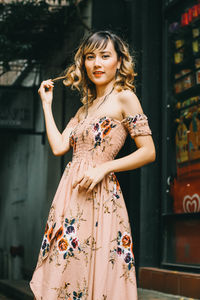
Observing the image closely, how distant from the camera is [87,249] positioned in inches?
119

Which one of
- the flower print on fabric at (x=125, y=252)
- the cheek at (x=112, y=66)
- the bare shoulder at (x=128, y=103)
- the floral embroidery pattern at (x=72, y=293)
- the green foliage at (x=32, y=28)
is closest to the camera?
the floral embroidery pattern at (x=72, y=293)

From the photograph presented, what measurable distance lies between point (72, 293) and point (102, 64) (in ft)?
4.19

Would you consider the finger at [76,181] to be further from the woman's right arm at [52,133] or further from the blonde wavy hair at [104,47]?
the blonde wavy hair at [104,47]

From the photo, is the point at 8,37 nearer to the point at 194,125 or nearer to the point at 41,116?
the point at 41,116

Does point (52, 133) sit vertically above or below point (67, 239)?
above

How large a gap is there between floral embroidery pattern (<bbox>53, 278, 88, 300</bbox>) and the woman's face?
1.14 m

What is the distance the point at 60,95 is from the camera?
9.48 m

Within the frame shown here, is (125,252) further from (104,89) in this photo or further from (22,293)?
(22,293)

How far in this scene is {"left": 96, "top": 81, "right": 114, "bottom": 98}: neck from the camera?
11.0 ft

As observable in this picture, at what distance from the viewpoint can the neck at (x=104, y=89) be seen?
11.0 feet

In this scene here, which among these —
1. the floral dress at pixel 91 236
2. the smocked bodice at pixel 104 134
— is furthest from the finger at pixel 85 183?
the smocked bodice at pixel 104 134

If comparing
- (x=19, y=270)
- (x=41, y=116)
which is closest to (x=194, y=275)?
(x=41, y=116)

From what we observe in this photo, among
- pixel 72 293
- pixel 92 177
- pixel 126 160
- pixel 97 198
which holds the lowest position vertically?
pixel 72 293

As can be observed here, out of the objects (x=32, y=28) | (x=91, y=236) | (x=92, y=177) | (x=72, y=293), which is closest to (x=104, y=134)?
(x=92, y=177)
